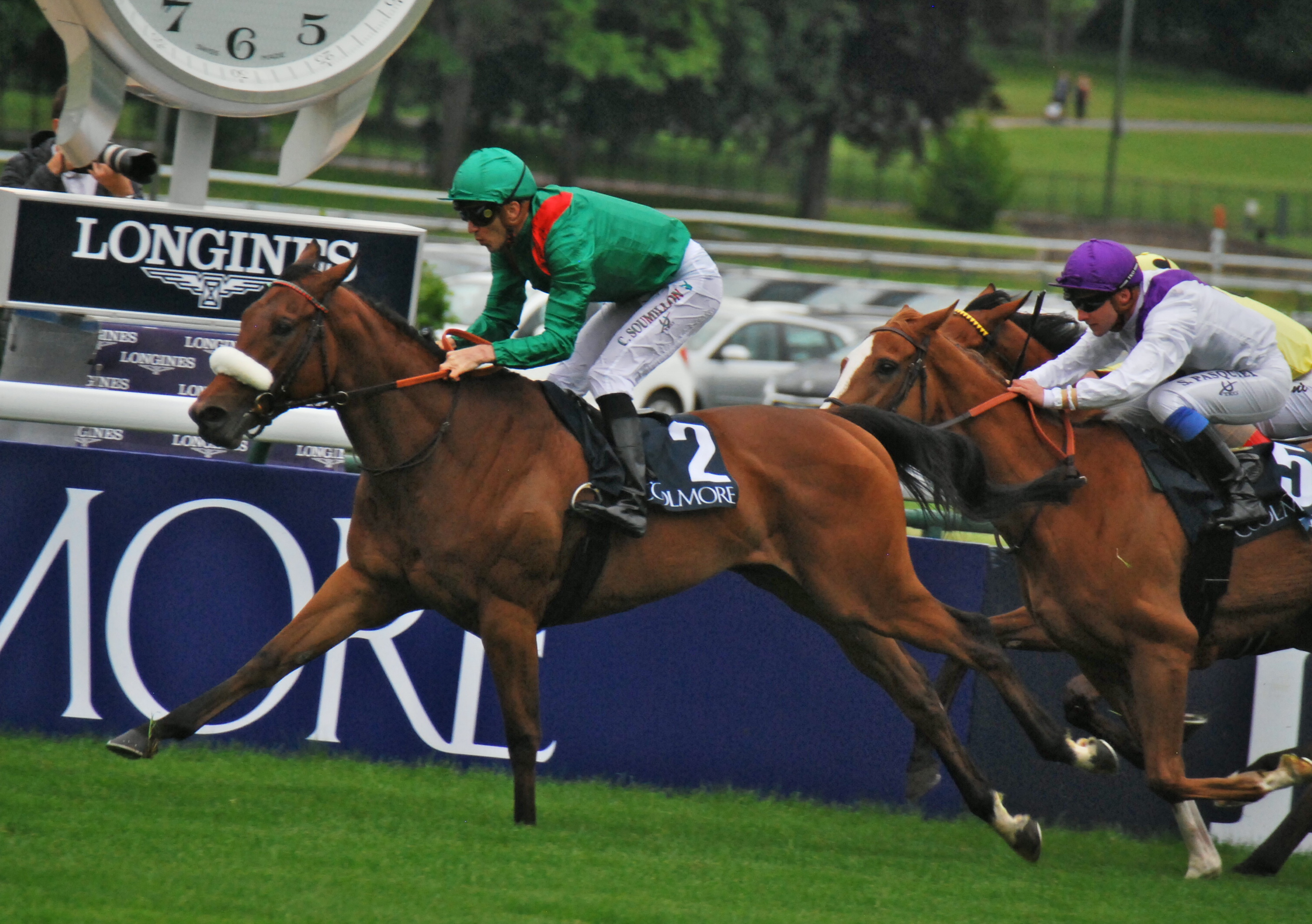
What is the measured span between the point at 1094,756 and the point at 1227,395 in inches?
54.3

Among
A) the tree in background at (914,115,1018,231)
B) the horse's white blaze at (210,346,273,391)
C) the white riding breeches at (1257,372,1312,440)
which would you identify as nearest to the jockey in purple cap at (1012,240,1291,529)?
the white riding breeches at (1257,372,1312,440)

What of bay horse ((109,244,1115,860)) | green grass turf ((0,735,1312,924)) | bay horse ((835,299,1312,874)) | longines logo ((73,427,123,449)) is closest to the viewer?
green grass turf ((0,735,1312,924))

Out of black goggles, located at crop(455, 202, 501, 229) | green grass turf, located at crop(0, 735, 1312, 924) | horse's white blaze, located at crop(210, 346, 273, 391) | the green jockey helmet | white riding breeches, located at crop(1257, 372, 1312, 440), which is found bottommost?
green grass turf, located at crop(0, 735, 1312, 924)

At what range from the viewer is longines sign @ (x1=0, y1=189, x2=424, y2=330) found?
6.05 metres

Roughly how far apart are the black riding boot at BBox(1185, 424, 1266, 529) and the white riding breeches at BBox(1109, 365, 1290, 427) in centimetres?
10

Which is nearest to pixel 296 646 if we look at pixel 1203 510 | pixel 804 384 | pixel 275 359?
pixel 275 359

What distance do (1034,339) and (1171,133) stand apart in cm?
6298

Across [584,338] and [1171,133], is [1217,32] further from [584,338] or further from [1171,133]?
[584,338]

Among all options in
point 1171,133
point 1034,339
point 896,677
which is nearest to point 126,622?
point 896,677

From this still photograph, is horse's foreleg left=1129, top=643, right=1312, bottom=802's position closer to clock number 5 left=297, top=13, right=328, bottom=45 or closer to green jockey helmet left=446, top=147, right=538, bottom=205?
green jockey helmet left=446, top=147, right=538, bottom=205

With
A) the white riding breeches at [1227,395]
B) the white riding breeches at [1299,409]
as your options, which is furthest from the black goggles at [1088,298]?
the white riding breeches at [1299,409]

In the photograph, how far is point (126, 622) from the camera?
6090 millimetres

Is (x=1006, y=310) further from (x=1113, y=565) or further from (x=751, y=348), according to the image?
(x=751, y=348)

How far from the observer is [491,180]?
5195mm
